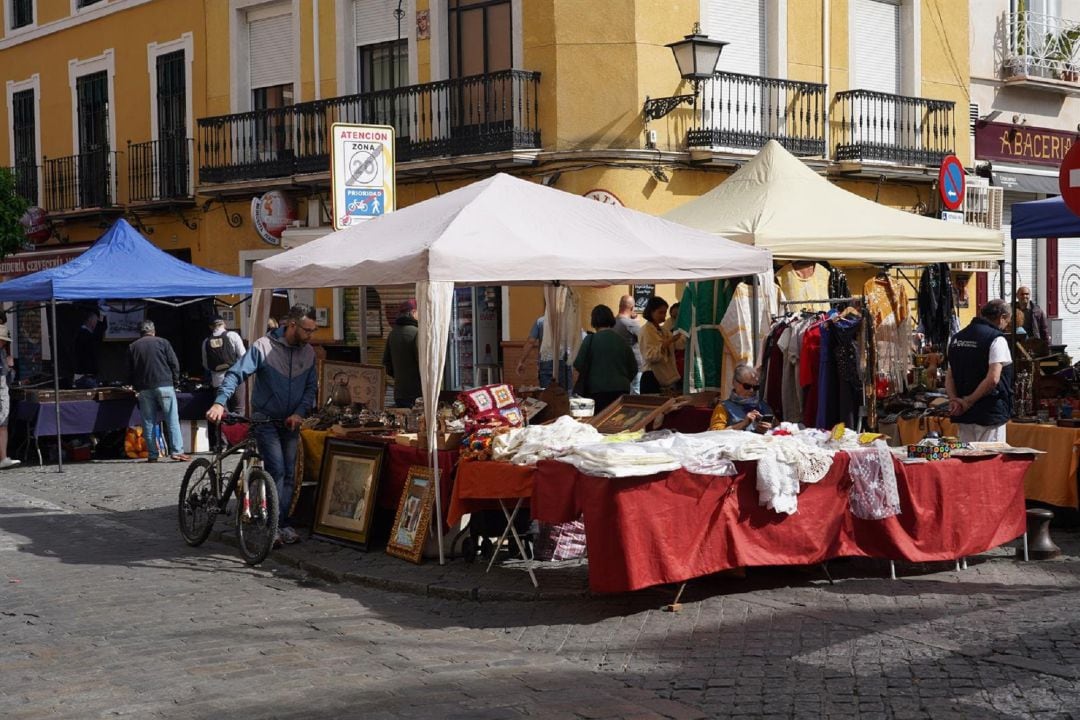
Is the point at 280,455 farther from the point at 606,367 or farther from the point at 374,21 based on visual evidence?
the point at 374,21

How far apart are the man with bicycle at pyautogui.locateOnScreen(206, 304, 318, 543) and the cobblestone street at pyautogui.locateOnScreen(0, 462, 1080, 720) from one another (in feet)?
2.20

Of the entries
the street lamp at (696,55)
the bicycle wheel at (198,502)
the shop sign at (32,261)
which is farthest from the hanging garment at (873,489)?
the shop sign at (32,261)

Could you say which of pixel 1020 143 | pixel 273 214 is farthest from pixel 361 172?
pixel 1020 143

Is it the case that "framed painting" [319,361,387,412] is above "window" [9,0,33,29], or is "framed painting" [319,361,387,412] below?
below

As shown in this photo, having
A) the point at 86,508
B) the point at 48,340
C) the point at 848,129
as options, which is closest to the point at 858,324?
the point at 86,508

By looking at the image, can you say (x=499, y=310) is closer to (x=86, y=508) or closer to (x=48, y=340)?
(x=86, y=508)

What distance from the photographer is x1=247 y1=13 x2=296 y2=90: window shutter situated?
917 inches

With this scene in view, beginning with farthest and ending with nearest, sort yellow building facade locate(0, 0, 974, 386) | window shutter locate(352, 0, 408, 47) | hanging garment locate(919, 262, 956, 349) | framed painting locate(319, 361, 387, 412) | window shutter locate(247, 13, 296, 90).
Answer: window shutter locate(247, 13, 296, 90) < window shutter locate(352, 0, 408, 47) < yellow building facade locate(0, 0, 974, 386) < hanging garment locate(919, 262, 956, 349) < framed painting locate(319, 361, 387, 412)

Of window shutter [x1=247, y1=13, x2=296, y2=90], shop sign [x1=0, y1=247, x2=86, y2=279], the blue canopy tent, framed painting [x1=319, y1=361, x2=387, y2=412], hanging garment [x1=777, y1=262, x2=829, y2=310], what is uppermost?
window shutter [x1=247, y1=13, x2=296, y2=90]

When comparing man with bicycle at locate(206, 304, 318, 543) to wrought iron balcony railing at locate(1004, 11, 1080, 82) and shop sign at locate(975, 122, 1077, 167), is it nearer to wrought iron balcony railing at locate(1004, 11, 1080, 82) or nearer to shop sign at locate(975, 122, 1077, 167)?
shop sign at locate(975, 122, 1077, 167)

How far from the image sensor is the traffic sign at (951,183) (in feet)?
50.9

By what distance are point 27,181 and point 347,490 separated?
67.6ft

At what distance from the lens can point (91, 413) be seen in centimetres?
1702

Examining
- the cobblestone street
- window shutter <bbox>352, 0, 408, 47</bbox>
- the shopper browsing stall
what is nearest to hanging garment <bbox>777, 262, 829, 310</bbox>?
the shopper browsing stall
